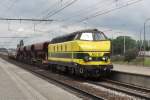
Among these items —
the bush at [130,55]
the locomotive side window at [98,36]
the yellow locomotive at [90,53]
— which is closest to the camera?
the yellow locomotive at [90,53]

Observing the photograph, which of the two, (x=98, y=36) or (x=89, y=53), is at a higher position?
(x=98, y=36)

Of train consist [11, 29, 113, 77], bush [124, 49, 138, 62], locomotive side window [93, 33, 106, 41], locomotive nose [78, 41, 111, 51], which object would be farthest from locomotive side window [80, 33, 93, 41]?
bush [124, 49, 138, 62]

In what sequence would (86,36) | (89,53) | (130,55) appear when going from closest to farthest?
(89,53) → (86,36) → (130,55)

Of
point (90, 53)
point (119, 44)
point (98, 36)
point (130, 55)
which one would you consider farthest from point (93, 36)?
point (119, 44)

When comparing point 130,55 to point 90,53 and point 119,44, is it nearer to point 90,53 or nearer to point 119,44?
point 90,53

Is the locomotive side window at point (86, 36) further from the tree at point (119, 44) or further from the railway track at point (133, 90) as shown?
the tree at point (119, 44)

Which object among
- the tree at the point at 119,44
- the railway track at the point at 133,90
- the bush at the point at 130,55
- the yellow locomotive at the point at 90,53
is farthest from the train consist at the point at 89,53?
the tree at the point at 119,44

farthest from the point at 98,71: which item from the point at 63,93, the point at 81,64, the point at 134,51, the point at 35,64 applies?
the point at 134,51

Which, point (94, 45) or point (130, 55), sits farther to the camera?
point (130, 55)

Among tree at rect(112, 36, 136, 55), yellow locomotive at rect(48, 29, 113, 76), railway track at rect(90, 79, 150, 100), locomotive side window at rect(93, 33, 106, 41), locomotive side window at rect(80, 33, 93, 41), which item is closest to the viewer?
railway track at rect(90, 79, 150, 100)

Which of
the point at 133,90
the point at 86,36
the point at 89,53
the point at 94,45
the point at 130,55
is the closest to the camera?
the point at 133,90

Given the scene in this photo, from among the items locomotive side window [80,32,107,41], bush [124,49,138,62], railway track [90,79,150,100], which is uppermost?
locomotive side window [80,32,107,41]

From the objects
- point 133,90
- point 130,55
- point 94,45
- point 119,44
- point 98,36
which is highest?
point 119,44

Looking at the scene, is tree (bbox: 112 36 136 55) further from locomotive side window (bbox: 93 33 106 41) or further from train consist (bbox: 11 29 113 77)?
locomotive side window (bbox: 93 33 106 41)
